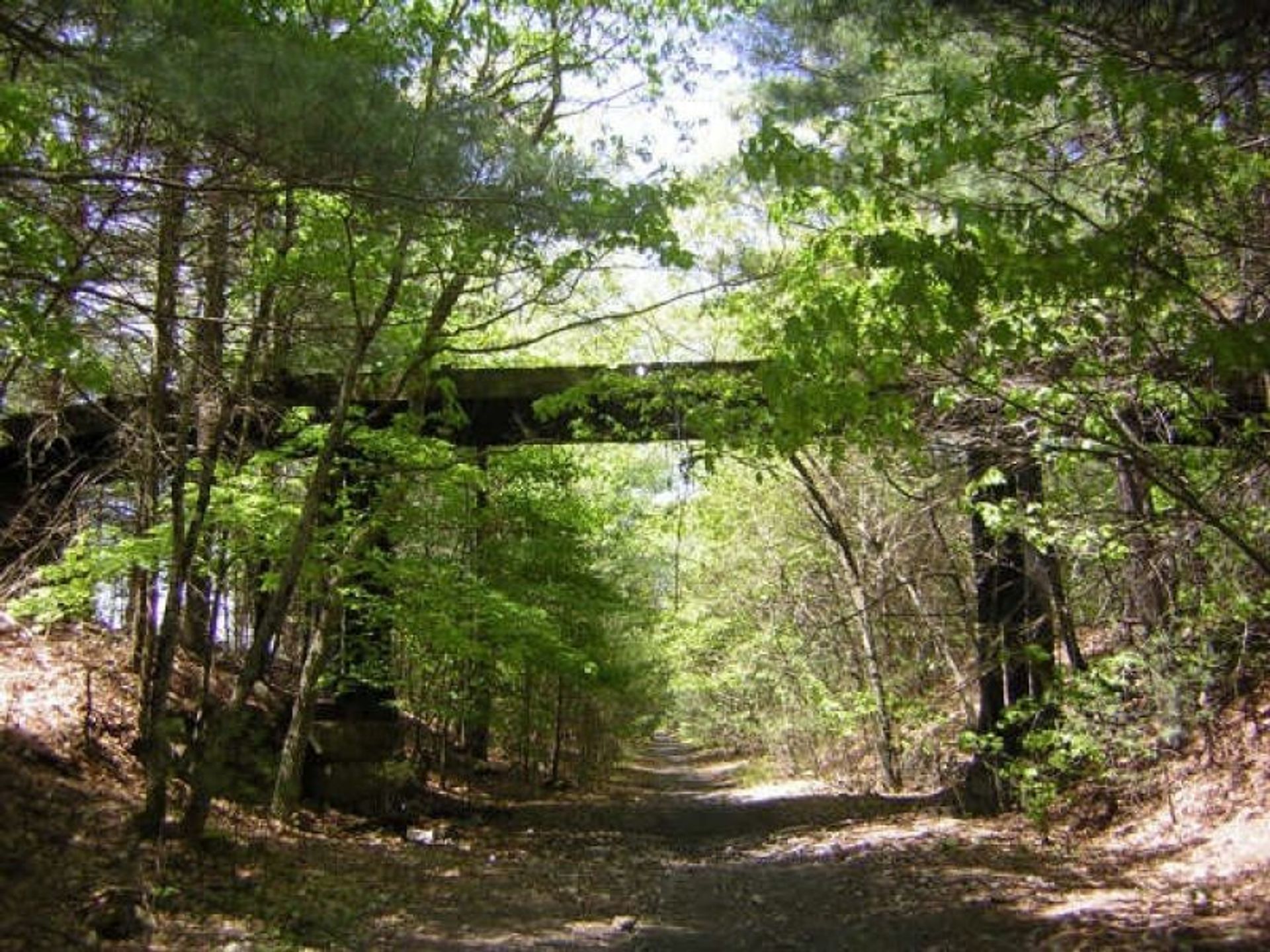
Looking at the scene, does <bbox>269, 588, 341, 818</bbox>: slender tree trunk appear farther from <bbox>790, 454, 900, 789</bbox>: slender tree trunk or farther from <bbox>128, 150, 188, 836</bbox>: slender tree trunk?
<bbox>790, 454, 900, 789</bbox>: slender tree trunk

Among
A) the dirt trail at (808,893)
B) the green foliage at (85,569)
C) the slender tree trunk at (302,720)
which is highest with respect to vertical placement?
the green foliage at (85,569)

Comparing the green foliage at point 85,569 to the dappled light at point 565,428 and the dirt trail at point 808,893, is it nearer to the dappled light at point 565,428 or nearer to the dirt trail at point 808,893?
the dappled light at point 565,428

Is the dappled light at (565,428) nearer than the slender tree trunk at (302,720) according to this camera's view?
Yes

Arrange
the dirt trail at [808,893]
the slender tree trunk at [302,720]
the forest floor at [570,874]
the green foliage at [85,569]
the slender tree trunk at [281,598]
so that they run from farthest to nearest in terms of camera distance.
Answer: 1. the slender tree trunk at [302,720]
2. the green foliage at [85,569]
3. the slender tree trunk at [281,598]
4. the dirt trail at [808,893]
5. the forest floor at [570,874]

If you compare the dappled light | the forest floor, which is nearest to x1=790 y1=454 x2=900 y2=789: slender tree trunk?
the dappled light

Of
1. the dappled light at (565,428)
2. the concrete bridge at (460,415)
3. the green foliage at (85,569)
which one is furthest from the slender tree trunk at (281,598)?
the green foliage at (85,569)

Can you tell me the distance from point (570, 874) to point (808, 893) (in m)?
2.59

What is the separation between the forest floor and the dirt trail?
0.11ft

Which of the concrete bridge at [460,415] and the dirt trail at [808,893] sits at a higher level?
the concrete bridge at [460,415]

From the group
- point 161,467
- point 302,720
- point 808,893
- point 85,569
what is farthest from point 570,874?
point 161,467

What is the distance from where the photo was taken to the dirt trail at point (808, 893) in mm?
6527

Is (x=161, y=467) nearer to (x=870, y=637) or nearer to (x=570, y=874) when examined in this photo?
(x=570, y=874)

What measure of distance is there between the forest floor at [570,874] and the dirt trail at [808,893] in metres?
0.03

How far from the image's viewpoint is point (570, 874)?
394 inches
